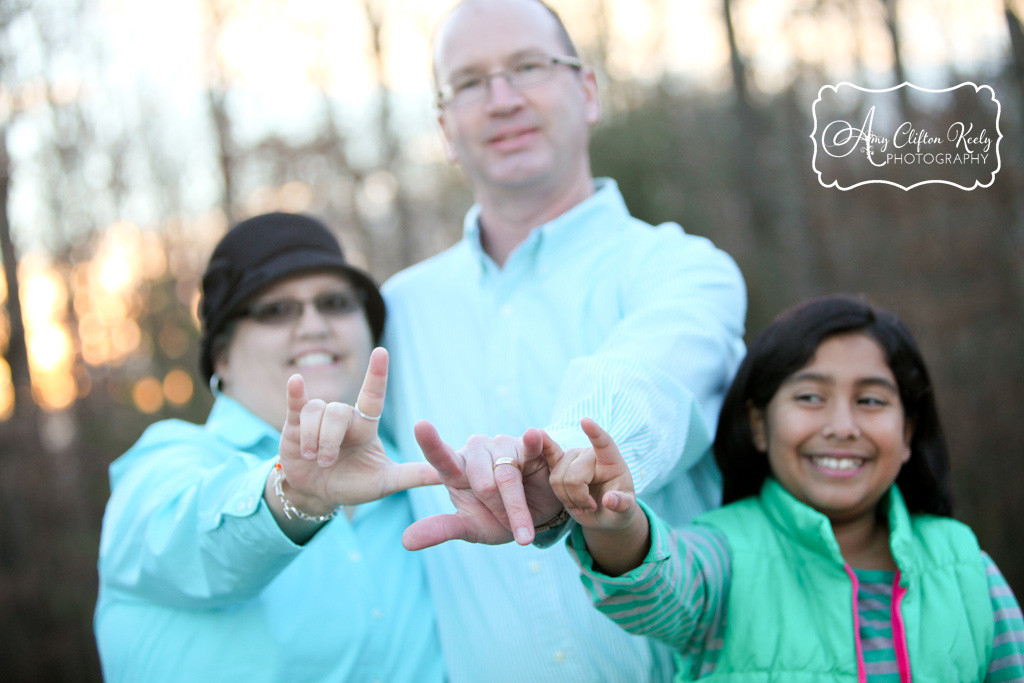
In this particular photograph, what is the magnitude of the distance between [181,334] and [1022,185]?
8124 millimetres

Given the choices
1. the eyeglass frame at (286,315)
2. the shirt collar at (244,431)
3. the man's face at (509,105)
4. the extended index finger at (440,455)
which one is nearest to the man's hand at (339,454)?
the extended index finger at (440,455)

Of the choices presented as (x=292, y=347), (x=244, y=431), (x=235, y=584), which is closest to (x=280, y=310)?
(x=292, y=347)

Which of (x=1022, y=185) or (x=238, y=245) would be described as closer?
(x=238, y=245)

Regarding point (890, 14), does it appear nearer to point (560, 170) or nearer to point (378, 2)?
point (560, 170)

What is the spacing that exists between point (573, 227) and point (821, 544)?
1218 mm

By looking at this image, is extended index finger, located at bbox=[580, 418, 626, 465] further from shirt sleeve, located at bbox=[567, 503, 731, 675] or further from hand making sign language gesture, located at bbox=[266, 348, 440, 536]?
hand making sign language gesture, located at bbox=[266, 348, 440, 536]

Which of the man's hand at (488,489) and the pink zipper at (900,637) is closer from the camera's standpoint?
the man's hand at (488,489)

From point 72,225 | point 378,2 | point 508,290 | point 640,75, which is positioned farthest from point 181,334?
point 508,290

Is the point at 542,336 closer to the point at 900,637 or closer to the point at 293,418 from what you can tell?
the point at 293,418

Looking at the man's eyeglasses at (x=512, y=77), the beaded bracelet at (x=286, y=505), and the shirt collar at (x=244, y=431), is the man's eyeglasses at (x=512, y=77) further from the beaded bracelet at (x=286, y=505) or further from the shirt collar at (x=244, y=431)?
the beaded bracelet at (x=286, y=505)

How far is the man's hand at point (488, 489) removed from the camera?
1438 millimetres

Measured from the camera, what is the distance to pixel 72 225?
736cm

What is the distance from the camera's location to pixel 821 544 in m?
2.02

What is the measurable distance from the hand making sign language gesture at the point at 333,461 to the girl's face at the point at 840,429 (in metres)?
1.11
